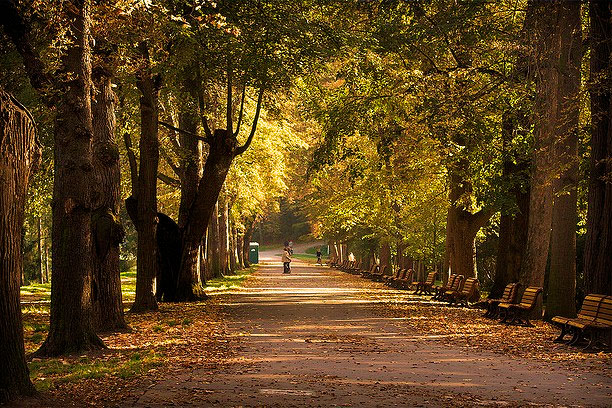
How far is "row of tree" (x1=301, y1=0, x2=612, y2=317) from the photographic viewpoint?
17844 millimetres

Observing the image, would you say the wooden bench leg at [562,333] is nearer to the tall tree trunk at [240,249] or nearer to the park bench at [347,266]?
the park bench at [347,266]

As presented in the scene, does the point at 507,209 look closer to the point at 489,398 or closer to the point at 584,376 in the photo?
the point at 584,376

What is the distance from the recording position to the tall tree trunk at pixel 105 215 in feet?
55.4

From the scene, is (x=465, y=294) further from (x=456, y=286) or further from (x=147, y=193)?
(x=147, y=193)

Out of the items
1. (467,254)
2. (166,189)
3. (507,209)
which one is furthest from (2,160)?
(166,189)

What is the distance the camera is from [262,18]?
60.9ft

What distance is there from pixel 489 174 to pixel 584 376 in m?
14.4

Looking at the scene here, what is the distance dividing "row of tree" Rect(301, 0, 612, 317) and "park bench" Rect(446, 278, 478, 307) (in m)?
1.80

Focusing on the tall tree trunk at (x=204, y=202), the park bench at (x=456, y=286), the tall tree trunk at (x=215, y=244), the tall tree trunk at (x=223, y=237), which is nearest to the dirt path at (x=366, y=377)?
the park bench at (x=456, y=286)

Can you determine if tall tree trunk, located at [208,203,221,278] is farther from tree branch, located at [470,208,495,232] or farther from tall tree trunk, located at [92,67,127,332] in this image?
tall tree trunk, located at [92,67,127,332]

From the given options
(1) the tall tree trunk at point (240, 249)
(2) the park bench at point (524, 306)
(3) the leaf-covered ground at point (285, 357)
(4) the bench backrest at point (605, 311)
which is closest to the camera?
(3) the leaf-covered ground at point (285, 357)

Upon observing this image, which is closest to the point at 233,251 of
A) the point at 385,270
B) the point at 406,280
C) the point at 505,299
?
the point at 385,270

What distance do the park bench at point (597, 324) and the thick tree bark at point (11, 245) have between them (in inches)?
393

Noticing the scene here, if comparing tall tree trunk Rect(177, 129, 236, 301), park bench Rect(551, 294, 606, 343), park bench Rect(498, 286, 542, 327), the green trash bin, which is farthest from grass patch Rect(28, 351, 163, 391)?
the green trash bin
